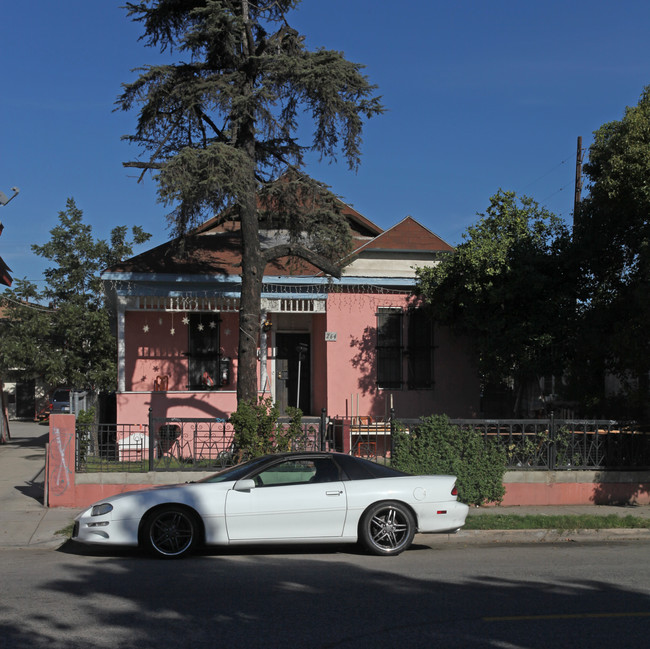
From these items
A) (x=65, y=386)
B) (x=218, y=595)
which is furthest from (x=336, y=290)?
(x=65, y=386)

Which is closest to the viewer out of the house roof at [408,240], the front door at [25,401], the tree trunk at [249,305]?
the tree trunk at [249,305]

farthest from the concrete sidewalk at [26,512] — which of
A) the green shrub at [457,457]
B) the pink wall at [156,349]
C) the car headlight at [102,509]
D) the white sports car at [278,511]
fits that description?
the green shrub at [457,457]

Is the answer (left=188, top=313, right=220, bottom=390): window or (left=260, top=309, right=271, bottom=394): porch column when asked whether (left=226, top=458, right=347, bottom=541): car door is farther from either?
(left=188, top=313, right=220, bottom=390): window

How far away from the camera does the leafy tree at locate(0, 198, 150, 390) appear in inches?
1441

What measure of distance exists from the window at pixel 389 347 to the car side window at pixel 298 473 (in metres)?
8.57

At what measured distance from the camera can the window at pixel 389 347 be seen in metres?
17.7

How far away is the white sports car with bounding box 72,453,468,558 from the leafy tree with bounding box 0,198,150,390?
28660 millimetres

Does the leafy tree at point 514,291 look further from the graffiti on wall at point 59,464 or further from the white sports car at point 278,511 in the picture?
the graffiti on wall at point 59,464

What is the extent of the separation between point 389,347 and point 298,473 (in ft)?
29.2

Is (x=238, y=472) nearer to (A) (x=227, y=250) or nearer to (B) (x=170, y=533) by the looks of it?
(B) (x=170, y=533)

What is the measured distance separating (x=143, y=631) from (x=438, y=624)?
232 centimetres

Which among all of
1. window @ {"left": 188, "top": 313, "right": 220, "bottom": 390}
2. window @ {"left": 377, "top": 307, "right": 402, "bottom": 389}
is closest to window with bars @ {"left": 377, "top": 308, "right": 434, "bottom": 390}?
window @ {"left": 377, "top": 307, "right": 402, "bottom": 389}

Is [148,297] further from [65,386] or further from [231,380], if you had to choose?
[65,386]

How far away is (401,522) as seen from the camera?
9.11m
